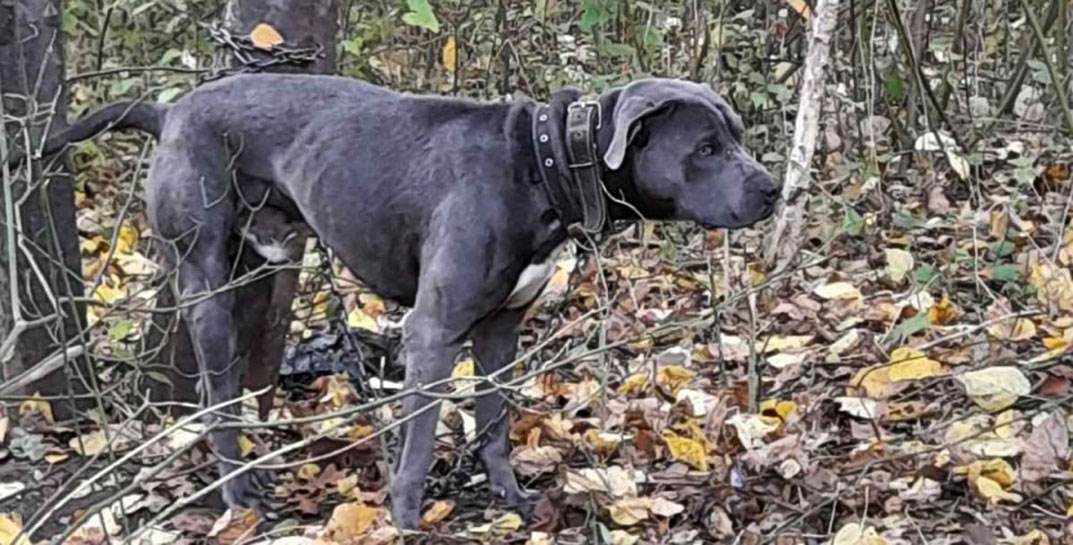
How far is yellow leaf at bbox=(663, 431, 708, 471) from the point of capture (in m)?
5.11

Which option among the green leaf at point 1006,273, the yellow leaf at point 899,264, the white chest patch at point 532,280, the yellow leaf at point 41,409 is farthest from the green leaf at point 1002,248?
the yellow leaf at point 41,409

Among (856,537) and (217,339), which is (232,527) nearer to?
(217,339)

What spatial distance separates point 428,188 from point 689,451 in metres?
1.17

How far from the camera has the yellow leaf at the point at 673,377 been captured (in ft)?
19.3

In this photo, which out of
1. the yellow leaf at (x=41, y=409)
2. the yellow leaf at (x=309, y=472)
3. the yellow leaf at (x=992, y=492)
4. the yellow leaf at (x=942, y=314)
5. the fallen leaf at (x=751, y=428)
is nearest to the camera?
the yellow leaf at (x=992, y=492)

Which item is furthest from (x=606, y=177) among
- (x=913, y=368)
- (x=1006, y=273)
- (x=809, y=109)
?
(x=1006, y=273)

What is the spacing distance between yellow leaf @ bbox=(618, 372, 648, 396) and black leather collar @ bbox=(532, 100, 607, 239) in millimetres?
1271

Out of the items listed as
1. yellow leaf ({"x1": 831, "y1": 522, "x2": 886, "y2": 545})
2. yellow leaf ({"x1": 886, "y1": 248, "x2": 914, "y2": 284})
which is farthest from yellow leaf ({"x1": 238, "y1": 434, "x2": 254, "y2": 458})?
yellow leaf ({"x1": 886, "y1": 248, "x2": 914, "y2": 284})

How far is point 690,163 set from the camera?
15.5 ft

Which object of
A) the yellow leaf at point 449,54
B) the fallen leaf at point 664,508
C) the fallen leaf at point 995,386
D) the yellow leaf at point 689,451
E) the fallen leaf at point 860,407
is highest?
the yellow leaf at point 449,54

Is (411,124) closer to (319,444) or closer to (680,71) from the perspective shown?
(319,444)

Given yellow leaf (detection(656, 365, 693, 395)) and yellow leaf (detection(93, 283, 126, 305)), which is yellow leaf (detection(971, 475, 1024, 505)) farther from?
yellow leaf (detection(93, 283, 126, 305))

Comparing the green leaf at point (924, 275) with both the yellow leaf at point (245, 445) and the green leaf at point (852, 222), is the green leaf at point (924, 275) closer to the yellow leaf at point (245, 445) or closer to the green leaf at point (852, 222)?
the green leaf at point (852, 222)

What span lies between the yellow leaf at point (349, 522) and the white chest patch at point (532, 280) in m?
0.77
